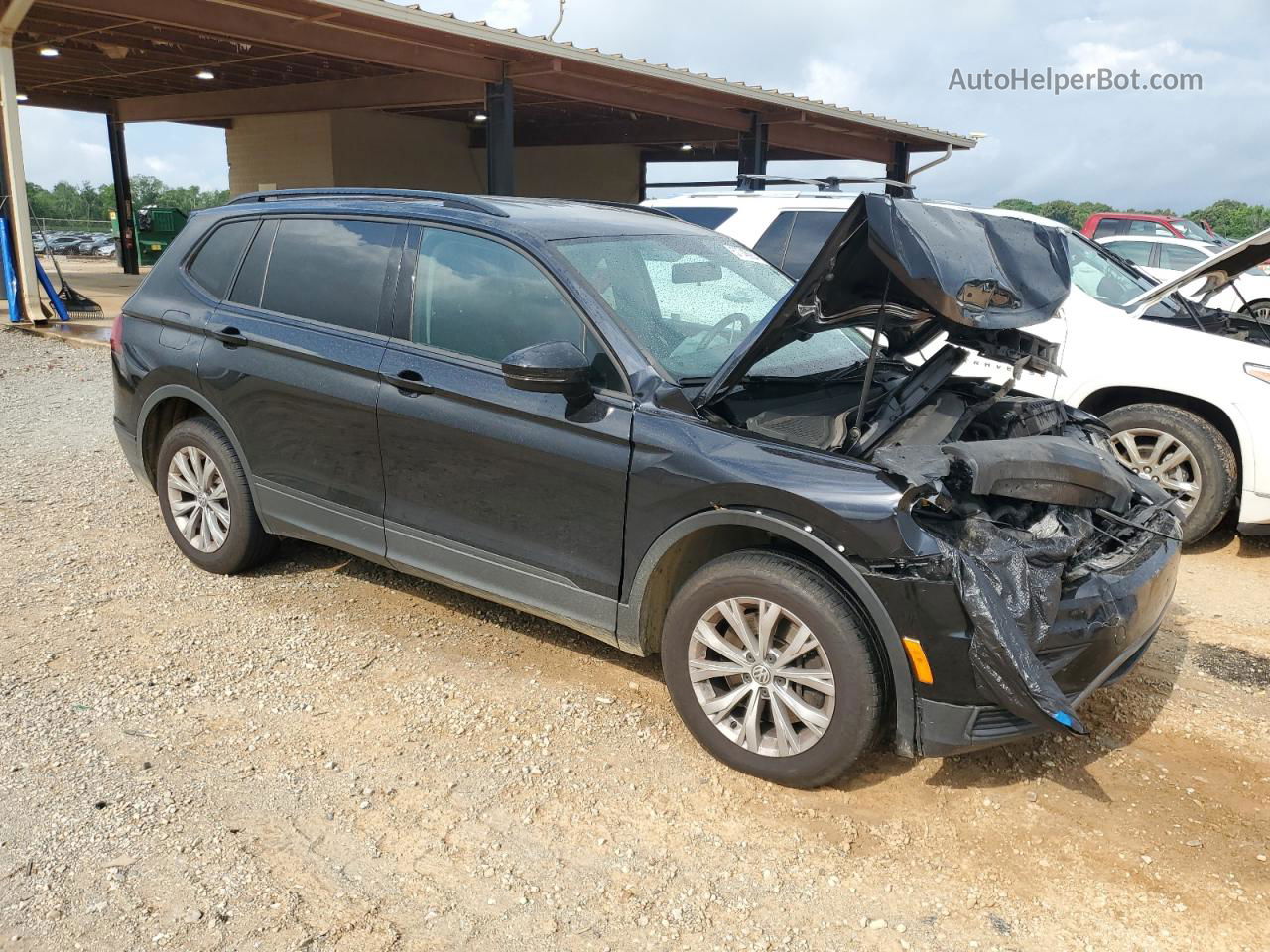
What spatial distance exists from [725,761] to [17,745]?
2.37 m

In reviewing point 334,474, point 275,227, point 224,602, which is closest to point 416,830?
point 334,474

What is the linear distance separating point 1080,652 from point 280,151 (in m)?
20.2

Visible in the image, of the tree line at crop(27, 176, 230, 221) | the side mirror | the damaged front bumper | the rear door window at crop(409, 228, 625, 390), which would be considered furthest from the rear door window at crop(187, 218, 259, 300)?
the tree line at crop(27, 176, 230, 221)

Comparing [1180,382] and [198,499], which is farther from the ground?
[1180,382]

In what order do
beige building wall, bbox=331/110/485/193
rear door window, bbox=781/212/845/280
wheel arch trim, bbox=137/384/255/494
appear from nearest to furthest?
1. wheel arch trim, bbox=137/384/255/494
2. rear door window, bbox=781/212/845/280
3. beige building wall, bbox=331/110/485/193

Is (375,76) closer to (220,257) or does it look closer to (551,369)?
(220,257)

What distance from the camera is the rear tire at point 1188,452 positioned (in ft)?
18.1

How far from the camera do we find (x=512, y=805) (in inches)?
126

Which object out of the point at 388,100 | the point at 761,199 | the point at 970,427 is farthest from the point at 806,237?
the point at 388,100

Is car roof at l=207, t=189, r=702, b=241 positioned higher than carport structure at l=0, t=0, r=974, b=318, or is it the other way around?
carport structure at l=0, t=0, r=974, b=318

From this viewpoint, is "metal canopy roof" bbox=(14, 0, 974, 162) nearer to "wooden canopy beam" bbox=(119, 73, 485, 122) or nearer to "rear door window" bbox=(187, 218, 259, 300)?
"wooden canopy beam" bbox=(119, 73, 485, 122)

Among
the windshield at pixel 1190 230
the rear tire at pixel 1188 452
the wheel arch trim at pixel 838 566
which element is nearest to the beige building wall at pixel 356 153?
the windshield at pixel 1190 230

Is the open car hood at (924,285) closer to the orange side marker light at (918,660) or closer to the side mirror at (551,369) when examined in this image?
the side mirror at (551,369)

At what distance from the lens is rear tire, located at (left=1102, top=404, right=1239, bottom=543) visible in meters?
5.52
